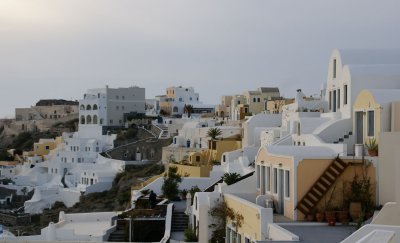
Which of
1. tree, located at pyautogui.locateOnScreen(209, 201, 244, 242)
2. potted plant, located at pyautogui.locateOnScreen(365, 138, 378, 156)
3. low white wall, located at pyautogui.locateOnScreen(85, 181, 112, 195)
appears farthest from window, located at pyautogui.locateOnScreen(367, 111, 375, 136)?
low white wall, located at pyautogui.locateOnScreen(85, 181, 112, 195)

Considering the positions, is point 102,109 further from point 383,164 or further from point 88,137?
point 383,164

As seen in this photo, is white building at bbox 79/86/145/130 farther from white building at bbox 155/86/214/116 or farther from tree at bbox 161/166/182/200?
tree at bbox 161/166/182/200

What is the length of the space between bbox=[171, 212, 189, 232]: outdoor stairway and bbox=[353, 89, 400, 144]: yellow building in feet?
25.4

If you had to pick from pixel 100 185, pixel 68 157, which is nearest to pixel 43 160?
pixel 68 157

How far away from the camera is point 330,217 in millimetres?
13734

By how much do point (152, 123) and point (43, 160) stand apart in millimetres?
12245

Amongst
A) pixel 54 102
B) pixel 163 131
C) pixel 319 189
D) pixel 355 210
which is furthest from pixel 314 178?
pixel 54 102

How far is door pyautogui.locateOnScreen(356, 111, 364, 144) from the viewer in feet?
57.0

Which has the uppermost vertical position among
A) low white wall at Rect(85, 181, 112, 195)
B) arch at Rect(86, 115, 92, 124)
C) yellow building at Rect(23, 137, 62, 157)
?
arch at Rect(86, 115, 92, 124)

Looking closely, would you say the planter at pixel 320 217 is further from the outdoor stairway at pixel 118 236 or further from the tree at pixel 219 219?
the outdoor stairway at pixel 118 236

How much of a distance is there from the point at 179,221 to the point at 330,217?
935 centimetres

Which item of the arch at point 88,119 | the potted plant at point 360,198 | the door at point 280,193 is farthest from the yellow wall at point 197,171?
the arch at point 88,119

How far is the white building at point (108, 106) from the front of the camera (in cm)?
6956

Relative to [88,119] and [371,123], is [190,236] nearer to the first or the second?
[371,123]
